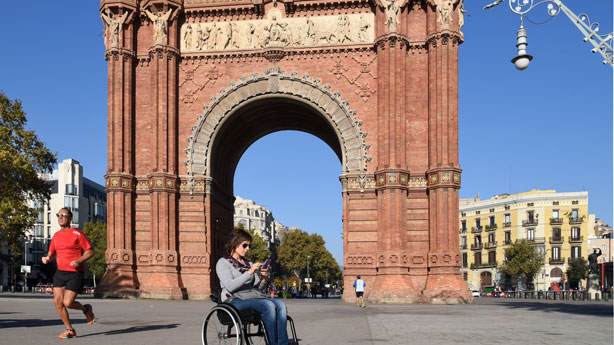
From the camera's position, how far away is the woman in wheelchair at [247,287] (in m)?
8.63

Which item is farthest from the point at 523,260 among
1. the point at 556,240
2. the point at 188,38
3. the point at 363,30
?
the point at 188,38

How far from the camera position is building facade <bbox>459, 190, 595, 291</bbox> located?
8900 cm

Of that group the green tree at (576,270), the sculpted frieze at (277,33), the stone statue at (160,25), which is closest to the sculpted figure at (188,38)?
the sculpted frieze at (277,33)

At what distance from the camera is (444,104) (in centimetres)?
3378

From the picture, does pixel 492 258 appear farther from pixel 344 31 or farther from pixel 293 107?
pixel 344 31

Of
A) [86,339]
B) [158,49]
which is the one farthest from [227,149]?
[86,339]

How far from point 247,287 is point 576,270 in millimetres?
82949

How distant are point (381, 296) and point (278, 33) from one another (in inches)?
584

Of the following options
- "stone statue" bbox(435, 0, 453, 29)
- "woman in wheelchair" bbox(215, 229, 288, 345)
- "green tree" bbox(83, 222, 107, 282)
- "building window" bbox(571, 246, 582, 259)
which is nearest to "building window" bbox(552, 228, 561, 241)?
"building window" bbox(571, 246, 582, 259)

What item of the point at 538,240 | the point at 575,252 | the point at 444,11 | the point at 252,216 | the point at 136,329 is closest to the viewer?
the point at 136,329

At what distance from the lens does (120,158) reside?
35906 mm

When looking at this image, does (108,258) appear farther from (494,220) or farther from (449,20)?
(494,220)

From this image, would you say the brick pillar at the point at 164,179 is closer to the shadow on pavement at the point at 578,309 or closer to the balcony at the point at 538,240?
the shadow on pavement at the point at 578,309

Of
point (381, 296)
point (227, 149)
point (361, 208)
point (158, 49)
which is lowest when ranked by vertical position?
point (381, 296)
